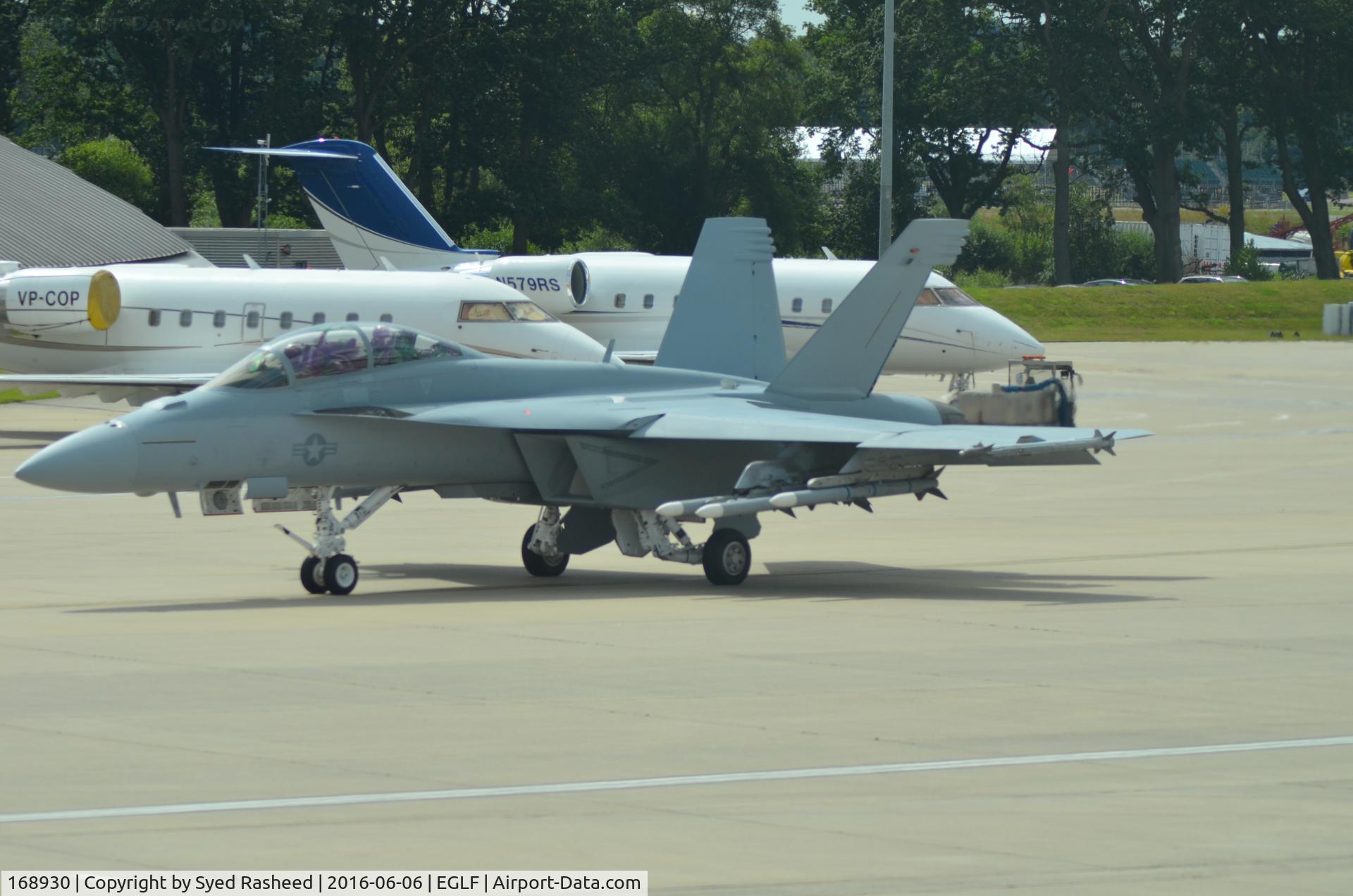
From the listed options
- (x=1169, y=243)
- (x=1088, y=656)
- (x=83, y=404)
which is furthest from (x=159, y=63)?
(x=1088, y=656)

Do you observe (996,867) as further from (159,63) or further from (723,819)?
(159,63)

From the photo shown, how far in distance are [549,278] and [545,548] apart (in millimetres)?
24319

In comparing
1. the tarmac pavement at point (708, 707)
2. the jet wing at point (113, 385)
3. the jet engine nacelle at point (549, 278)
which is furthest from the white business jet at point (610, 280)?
the tarmac pavement at point (708, 707)

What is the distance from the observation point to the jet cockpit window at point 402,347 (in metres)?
18.1

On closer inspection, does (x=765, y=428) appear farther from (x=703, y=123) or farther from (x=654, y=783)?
(x=703, y=123)

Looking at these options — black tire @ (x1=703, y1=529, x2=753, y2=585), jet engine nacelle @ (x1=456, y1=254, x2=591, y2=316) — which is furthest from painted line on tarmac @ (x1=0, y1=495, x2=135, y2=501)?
jet engine nacelle @ (x1=456, y1=254, x2=591, y2=316)

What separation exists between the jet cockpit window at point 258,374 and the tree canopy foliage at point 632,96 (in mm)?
68435

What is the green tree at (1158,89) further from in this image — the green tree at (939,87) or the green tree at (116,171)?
the green tree at (116,171)

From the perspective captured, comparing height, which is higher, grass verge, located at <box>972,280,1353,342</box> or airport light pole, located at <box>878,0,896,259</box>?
airport light pole, located at <box>878,0,896,259</box>

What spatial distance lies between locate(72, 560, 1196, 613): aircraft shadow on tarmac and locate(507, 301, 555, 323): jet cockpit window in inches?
602

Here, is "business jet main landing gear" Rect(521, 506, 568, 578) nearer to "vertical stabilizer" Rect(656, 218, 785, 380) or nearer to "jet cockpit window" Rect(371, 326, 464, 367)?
"jet cockpit window" Rect(371, 326, 464, 367)

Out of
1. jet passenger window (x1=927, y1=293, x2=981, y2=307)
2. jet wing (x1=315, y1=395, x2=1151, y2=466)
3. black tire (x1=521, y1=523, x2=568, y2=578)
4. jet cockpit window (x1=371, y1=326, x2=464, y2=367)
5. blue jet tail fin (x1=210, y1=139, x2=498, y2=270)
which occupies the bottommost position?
black tire (x1=521, y1=523, x2=568, y2=578)

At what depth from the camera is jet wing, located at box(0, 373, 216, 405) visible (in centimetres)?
3197

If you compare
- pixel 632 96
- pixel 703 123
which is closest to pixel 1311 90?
pixel 703 123
